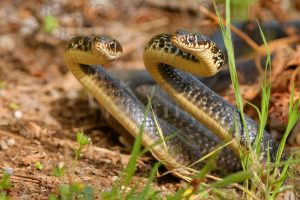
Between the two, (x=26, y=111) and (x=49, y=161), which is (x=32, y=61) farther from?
(x=49, y=161)

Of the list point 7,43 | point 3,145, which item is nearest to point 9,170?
point 3,145

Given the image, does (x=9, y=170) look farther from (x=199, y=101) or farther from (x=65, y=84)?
(x=65, y=84)

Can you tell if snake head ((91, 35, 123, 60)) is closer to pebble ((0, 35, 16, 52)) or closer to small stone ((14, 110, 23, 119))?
small stone ((14, 110, 23, 119))

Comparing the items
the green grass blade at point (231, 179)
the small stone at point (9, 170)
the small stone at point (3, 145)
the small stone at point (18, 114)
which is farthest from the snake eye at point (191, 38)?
the small stone at point (18, 114)

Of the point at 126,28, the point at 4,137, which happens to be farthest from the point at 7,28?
the point at 4,137

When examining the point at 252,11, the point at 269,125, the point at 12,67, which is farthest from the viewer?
the point at 252,11

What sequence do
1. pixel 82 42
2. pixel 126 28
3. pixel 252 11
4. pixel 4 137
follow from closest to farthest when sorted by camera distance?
pixel 82 42, pixel 4 137, pixel 252 11, pixel 126 28

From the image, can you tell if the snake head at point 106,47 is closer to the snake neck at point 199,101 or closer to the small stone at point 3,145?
the snake neck at point 199,101
